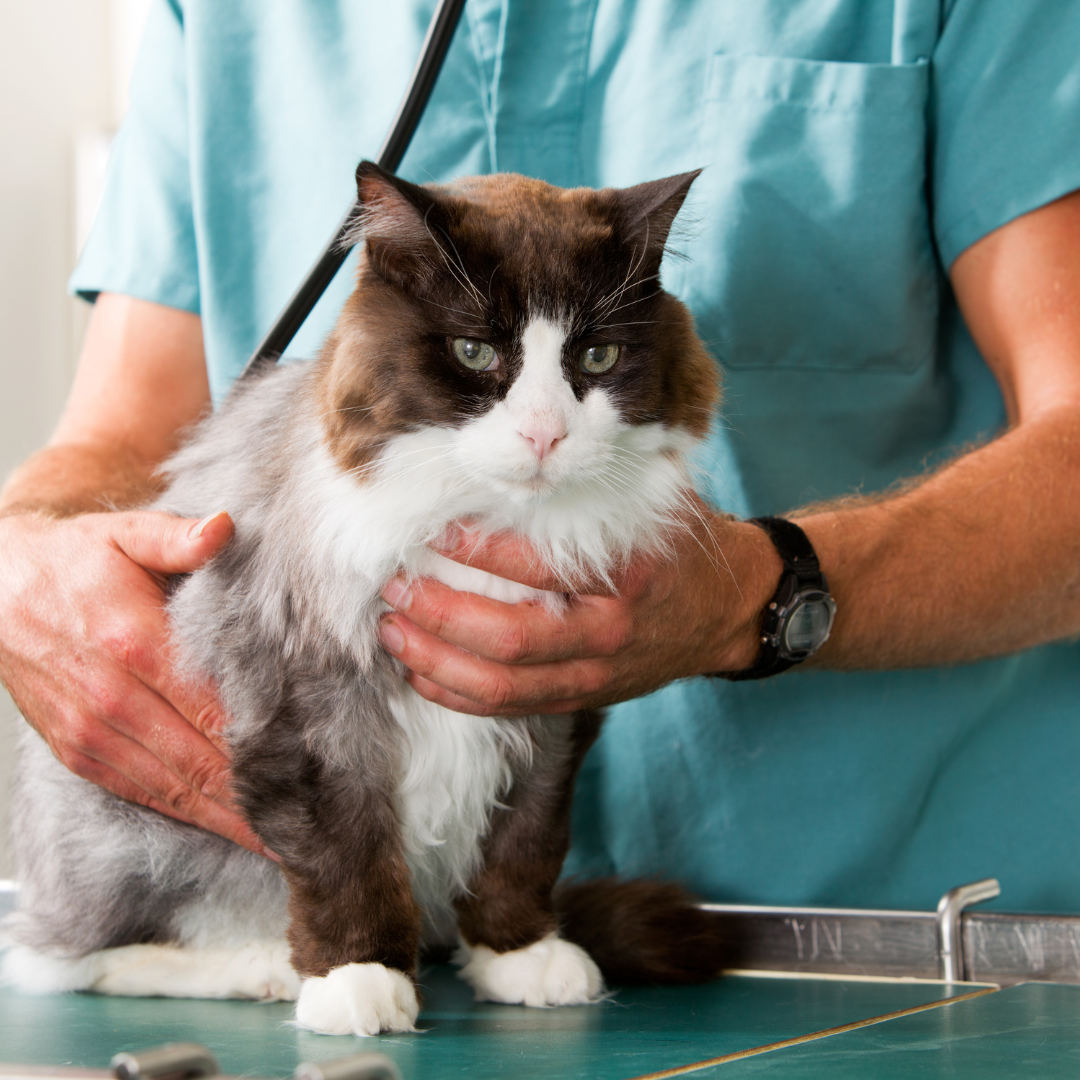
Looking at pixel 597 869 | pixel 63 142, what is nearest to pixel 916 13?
pixel 597 869

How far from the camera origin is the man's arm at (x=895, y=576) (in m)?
1.00

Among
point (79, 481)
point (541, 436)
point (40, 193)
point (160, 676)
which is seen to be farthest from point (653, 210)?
point (40, 193)

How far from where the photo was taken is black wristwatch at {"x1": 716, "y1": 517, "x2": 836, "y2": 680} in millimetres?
1188

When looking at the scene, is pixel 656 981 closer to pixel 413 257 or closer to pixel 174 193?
pixel 413 257

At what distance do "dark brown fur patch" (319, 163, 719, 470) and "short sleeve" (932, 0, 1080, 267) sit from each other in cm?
66

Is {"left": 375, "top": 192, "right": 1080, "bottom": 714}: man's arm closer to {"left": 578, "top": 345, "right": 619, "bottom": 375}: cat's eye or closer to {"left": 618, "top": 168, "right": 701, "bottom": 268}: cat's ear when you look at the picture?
{"left": 578, "top": 345, "right": 619, "bottom": 375}: cat's eye

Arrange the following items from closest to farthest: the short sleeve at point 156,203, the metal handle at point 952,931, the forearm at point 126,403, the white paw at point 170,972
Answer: the white paw at point 170,972, the metal handle at point 952,931, the forearm at point 126,403, the short sleeve at point 156,203

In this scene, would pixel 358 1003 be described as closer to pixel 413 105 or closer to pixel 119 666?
pixel 119 666

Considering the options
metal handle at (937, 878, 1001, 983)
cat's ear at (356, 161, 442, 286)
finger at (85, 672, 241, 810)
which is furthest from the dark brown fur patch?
metal handle at (937, 878, 1001, 983)

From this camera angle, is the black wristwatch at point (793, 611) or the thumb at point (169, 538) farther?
the black wristwatch at point (793, 611)

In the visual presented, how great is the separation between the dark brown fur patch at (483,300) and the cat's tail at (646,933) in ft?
2.00

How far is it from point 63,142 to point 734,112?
223 centimetres

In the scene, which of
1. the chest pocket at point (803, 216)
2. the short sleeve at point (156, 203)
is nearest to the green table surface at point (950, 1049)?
the chest pocket at point (803, 216)

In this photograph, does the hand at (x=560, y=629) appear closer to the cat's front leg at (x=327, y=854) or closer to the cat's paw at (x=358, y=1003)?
the cat's front leg at (x=327, y=854)
